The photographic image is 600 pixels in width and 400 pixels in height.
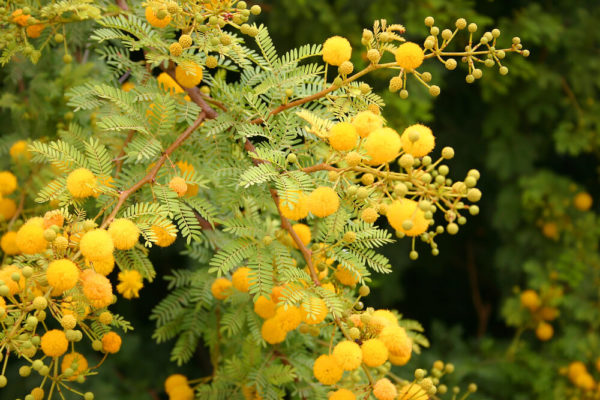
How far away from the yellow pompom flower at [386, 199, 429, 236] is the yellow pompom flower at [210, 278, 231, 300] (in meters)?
0.75

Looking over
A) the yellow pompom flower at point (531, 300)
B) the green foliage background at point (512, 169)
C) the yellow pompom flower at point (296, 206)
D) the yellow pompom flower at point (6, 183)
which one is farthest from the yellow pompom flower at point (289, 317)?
the yellow pompom flower at point (531, 300)

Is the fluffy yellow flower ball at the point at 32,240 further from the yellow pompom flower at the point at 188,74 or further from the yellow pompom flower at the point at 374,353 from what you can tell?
the yellow pompom flower at the point at 374,353

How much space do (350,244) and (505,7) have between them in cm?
260

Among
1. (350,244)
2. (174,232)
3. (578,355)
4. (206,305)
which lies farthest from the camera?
(578,355)

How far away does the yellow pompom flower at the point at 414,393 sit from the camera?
1321 millimetres

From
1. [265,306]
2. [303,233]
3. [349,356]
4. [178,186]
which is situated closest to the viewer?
[349,356]

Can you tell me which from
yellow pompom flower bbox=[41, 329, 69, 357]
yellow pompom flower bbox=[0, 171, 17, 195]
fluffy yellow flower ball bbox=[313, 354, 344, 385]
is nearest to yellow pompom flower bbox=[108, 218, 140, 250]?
yellow pompom flower bbox=[41, 329, 69, 357]

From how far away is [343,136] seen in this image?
113cm

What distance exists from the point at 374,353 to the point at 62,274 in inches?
25.2

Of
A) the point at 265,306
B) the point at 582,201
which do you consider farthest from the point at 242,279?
the point at 582,201

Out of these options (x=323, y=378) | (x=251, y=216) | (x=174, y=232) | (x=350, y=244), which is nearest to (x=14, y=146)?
(x=251, y=216)

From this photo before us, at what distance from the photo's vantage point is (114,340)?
1318 mm

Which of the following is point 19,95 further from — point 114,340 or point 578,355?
point 578,355

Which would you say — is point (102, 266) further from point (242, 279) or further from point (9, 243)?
point (9, 243)
